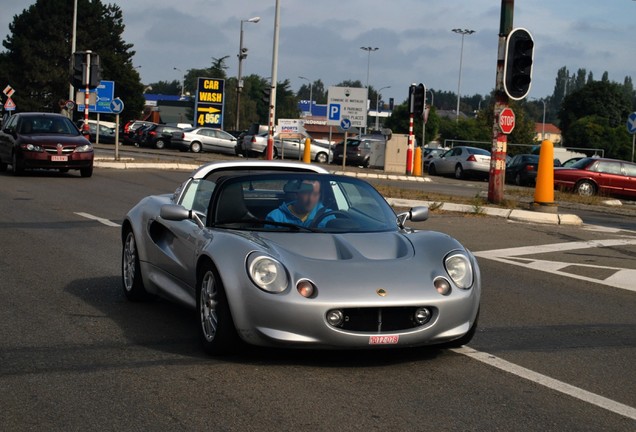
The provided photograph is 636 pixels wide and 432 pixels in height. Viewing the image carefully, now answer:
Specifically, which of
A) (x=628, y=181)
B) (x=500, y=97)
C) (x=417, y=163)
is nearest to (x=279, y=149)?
(x=417, y=163)

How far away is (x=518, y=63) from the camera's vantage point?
19.1 m

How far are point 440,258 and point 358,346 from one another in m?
0.94

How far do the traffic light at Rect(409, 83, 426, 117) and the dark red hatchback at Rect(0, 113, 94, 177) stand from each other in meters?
13.7

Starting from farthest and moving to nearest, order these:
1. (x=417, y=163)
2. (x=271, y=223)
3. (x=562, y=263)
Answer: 1. (x=417, y=163)
2. (x=562, y=263)
3. (x=271, y=223)

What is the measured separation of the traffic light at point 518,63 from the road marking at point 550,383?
42.2 feet

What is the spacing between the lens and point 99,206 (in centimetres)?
1784

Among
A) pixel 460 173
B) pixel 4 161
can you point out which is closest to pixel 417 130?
pixel 460 173

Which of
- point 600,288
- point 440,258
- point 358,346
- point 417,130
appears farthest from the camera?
point 417,130

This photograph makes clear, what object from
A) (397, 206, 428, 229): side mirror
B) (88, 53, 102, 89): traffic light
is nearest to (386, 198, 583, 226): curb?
(397, 206, 428, 229): side mirror

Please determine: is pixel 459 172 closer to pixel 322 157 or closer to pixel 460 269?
pixel 322 157

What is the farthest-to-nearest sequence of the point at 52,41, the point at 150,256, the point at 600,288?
the point at 52,41, the point at 600,288, the point at 150,256

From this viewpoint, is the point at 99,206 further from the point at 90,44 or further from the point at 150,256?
the point at 90,44

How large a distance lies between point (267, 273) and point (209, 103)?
187 ft

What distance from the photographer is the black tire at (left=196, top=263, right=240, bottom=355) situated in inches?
248
